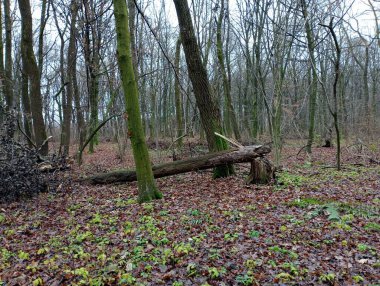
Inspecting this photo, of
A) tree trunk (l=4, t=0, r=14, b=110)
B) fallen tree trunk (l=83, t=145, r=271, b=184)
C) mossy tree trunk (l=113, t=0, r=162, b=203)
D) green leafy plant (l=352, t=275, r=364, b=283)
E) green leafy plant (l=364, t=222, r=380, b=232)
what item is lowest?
green leafy plant (l=352, t=275, r=364, b=283)

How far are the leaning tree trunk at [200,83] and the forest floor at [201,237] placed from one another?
1340 millimetres

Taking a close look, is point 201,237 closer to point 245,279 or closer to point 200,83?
point 245,279

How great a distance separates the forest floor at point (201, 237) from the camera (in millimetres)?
4047

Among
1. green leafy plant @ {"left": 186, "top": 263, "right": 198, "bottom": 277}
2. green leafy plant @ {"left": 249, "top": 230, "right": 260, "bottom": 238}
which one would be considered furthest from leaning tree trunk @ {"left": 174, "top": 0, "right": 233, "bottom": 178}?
green leafy plant @ {"left": 186, "top": 263, "right": 198, "bottom": 277}

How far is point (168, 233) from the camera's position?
5.34 m

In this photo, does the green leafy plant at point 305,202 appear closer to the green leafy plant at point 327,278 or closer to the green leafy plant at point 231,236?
the green leafy plant at point 231,236

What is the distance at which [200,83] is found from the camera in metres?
9.12

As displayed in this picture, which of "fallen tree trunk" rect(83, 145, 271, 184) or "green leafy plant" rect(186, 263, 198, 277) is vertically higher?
"fallen tree trunk" rect(83, 145, 271, 184)

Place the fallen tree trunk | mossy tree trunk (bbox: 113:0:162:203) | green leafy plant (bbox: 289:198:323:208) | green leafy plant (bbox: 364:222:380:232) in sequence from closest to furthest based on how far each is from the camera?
green leafy plant (bbox: 364:222:380:232), green leafy plant (bbox: 289:198:323:208), mossy tree trunk (bbox: 113:0:162:203), the fallen tree trunk

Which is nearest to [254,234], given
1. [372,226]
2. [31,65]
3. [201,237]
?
[201,237]

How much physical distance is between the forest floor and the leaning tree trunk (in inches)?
52.8

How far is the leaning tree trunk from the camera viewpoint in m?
8.92

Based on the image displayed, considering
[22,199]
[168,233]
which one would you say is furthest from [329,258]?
[22,199]

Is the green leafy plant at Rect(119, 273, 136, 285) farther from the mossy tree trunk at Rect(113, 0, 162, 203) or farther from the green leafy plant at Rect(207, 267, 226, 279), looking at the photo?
the mossy tree trunk at Rect(113, 0, 162, 203)
